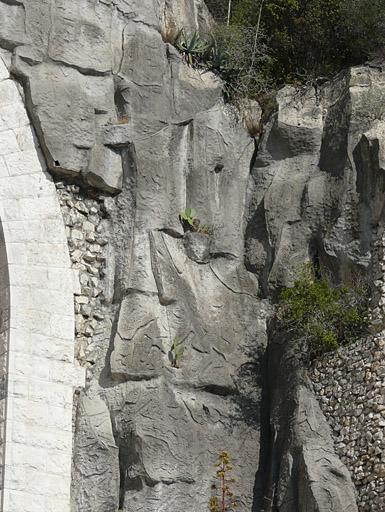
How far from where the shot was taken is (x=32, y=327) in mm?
16781

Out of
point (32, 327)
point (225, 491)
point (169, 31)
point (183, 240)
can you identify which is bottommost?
point (225, 491)

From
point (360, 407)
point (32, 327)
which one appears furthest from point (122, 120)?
point (360, 407)

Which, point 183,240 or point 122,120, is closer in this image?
point 183,240

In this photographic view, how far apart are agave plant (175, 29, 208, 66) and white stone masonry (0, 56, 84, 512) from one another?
264 centimetres

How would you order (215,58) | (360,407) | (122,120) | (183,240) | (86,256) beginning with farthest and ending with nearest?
(215,58) → (122,120) → (183,240) → (86,256) → (360,407)

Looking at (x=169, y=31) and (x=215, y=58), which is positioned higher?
(x=169, y=31)

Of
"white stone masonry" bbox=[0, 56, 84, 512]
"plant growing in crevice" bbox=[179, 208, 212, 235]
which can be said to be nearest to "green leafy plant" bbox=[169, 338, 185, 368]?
"white stone masonry" bbox=[0, 56, 84, 512]

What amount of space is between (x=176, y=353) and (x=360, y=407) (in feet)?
7.47

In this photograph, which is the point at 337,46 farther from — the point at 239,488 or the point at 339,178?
the point at 239,488

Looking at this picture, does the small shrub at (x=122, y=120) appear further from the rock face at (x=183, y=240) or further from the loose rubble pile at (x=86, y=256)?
the loose rubble pile at (x=86, y=256)

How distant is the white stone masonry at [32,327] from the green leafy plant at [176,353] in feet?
3.59

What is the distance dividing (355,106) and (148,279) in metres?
3.57

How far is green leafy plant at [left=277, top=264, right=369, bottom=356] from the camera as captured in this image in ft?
54.8

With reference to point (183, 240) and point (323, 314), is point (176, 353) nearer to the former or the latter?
point (183, 240)
